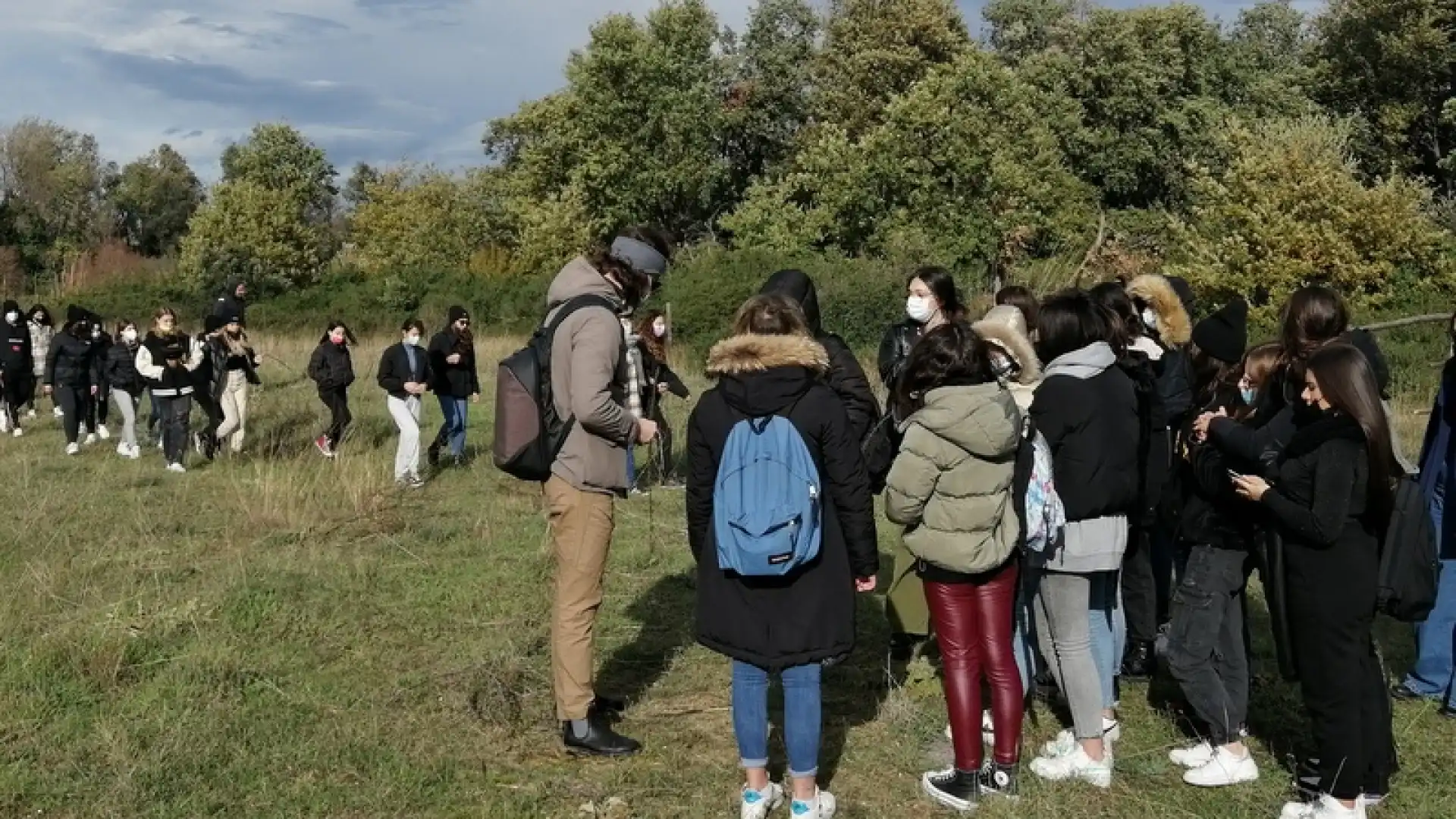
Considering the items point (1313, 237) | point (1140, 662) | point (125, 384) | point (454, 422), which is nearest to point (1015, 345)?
point (1140, 662)

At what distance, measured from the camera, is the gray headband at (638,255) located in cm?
469

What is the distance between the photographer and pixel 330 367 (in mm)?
12539

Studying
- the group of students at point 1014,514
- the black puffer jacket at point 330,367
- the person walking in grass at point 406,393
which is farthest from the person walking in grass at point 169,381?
the group of students at point 1014,514

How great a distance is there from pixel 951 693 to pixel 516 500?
6602 mm

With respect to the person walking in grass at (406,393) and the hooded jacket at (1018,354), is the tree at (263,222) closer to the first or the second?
the person walking in grass at (406,393)

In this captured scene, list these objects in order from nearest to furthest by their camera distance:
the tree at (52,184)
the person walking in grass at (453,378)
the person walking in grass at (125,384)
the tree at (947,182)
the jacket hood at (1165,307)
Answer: the jacket hood at (1165,307)
the person walking in grass at (453,378)
the person walking in grass at (125,384)
the tree at (947,182)
the tree at (52,184)

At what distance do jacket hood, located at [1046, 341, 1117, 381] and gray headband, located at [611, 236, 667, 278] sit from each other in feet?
5.17

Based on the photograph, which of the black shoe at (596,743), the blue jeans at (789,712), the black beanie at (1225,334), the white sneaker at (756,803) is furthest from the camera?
the black beanie at (1225,334)

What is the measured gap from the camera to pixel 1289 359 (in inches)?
163

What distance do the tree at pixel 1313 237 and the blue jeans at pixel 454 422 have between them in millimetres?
14540

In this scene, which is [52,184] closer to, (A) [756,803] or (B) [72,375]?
(B) [72,375]

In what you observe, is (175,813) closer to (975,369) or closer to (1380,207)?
(975,369)

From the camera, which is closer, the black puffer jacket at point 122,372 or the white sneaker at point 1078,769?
the white sneaker at point 1078,769

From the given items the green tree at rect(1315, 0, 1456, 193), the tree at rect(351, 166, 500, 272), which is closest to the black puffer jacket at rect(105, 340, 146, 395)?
the tree at rect(351, 166, 500, 272)
